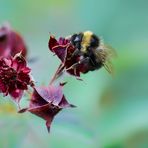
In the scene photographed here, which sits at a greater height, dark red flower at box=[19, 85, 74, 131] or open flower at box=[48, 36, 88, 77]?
open flower at box=[48, 36, 88, 77]

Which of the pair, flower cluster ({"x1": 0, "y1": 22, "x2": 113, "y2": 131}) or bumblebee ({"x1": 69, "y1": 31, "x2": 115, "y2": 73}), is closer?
flower cluster ({"x1": 0, "y1": 22, "x2": 113, "y2": 131})

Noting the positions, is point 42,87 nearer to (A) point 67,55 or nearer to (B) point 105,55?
(A) point 67,55

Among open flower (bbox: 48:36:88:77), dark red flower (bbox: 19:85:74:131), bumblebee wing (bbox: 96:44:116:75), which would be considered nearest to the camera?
dark red flower (bbox: 19:85:74:131)

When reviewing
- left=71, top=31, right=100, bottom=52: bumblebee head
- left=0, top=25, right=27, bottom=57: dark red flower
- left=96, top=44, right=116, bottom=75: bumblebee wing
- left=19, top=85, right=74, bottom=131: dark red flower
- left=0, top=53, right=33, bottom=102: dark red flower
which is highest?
left=0, top=25, right=27, bottom=57: dark red flower

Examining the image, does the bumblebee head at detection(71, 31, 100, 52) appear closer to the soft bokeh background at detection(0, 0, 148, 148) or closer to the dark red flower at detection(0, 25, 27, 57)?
the soft bokeh background at detection(0, 0, 148, 148)

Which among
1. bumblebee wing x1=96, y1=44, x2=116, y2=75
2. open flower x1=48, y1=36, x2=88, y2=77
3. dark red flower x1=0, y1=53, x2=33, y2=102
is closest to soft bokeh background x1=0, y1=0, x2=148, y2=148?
dark red flower x1=0, y1=53, x2=33, y2=102

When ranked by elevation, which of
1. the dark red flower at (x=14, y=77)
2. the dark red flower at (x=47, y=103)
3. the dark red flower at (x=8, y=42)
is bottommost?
the dark red flower at (x=47, y=103)

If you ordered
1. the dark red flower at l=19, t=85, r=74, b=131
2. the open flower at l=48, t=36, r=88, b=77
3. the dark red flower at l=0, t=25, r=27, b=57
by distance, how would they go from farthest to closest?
the dark red flower at l=0, t=25, r=27, b=57, the open flower at l=48, t=36, r=88, b=77, the dark red flower at l=19, t=85, r=74, b=131

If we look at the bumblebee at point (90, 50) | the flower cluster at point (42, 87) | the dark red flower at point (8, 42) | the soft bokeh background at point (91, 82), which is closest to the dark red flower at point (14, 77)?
the flower cluster at point (42, 87)

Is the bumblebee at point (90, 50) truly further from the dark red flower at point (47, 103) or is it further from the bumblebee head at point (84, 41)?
the dark red flower at point (47, 103)
